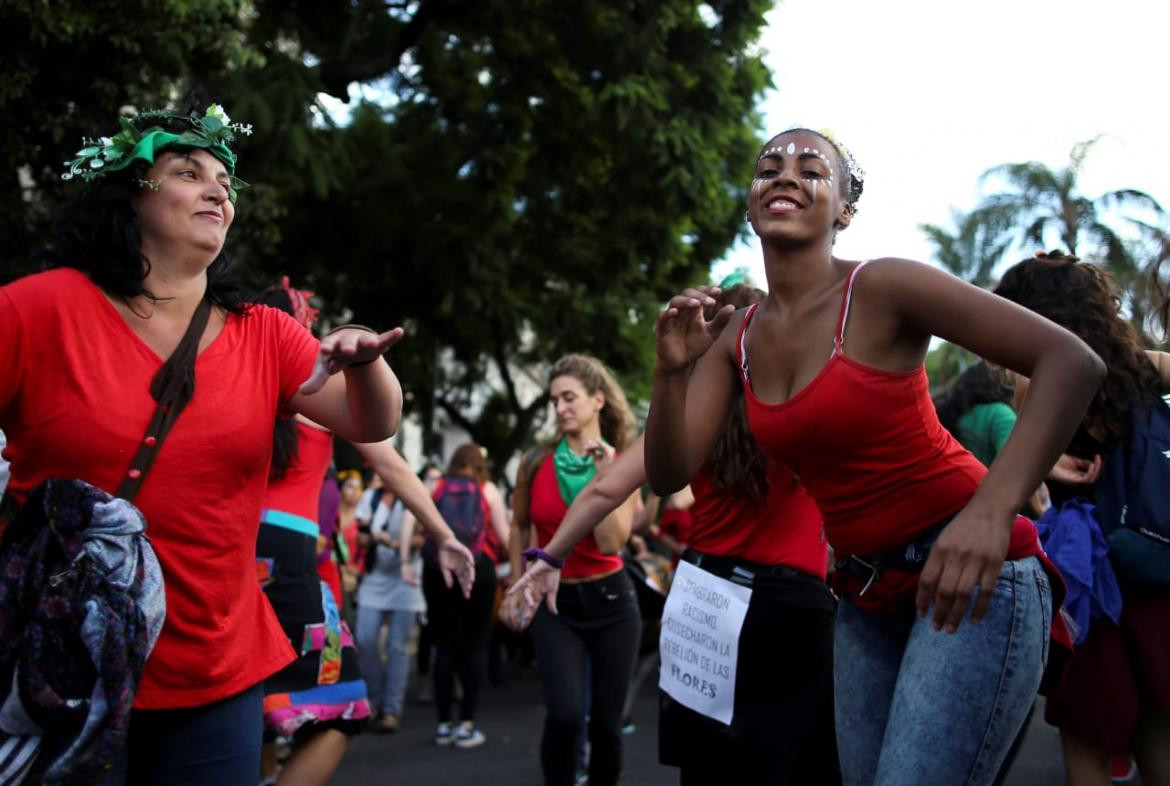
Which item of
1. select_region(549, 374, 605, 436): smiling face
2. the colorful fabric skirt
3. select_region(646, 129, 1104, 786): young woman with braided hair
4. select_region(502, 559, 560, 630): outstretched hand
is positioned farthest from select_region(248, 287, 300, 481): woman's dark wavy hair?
select_region(646, 129, 1104, 786): young woman with braided hair

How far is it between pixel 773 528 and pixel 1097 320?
1.13m

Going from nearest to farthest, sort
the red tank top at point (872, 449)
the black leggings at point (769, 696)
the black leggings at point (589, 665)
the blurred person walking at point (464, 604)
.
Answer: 1. the red tank top at point (872, 449)
2. the black leggings at point (769, 696)
3. the black leggings at point (589, 665)
4. the blurred person walking at point (464, 604)

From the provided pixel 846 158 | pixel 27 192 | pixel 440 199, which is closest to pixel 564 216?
pixel 440 199

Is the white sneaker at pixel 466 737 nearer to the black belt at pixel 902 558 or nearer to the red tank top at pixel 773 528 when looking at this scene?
the red tank top at pixel 773 528

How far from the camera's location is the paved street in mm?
6836

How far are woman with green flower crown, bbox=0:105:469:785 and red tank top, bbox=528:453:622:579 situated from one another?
2661 millimetres

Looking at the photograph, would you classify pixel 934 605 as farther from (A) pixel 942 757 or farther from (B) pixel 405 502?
(B) pixel 405 502

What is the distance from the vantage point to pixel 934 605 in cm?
225

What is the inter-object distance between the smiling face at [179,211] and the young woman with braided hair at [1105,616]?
217 cm

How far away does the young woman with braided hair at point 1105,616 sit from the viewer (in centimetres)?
342

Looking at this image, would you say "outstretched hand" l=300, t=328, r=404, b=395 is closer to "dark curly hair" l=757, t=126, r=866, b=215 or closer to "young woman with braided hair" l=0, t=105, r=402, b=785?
"young woman with braided hair" l=0, t=105, r=402, b=785

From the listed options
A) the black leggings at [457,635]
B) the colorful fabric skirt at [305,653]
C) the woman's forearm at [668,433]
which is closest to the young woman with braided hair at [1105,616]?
the woman's forearm at [668,433]

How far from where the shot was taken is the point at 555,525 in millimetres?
5668

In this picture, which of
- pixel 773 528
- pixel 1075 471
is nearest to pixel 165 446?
pixel 773 528
